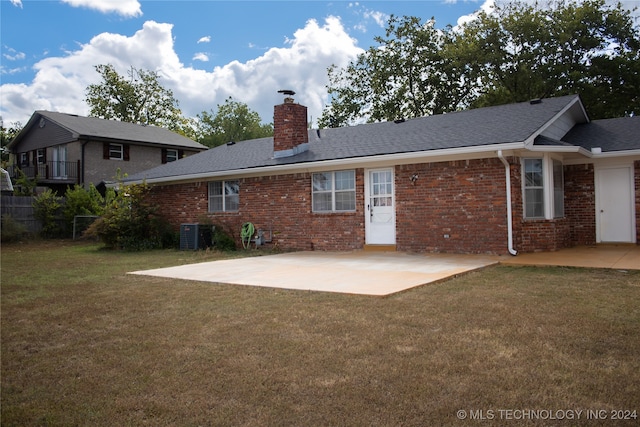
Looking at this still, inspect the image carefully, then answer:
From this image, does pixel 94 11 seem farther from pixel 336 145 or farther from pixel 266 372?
pixel 266 372

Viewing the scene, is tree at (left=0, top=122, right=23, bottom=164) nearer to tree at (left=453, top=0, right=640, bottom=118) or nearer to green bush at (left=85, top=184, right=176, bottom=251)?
green bush at (left=85, top=184, right=176, bottom=251)

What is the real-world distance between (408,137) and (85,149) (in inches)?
767

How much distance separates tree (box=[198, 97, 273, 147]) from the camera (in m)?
55.8

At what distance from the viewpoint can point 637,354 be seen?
3.87m

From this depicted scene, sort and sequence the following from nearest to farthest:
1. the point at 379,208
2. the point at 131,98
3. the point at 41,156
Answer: the point at 379,208, the point at 41,156, the point at 131,98

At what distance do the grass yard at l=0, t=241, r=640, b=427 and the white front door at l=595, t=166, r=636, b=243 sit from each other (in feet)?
20.9

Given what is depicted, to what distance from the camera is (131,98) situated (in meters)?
42.8

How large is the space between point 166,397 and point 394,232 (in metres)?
9.65

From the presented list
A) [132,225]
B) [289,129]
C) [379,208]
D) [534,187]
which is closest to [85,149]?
[132,225]

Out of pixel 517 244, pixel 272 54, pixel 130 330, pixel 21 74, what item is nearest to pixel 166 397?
pixel 130 330

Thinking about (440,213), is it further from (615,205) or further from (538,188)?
(615,205)

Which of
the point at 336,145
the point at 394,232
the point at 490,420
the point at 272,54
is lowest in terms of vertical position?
the point at 490,420

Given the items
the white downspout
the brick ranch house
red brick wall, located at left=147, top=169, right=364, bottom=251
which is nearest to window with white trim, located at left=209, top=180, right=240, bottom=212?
the brick ranch house

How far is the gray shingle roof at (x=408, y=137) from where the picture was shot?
1125 cm
